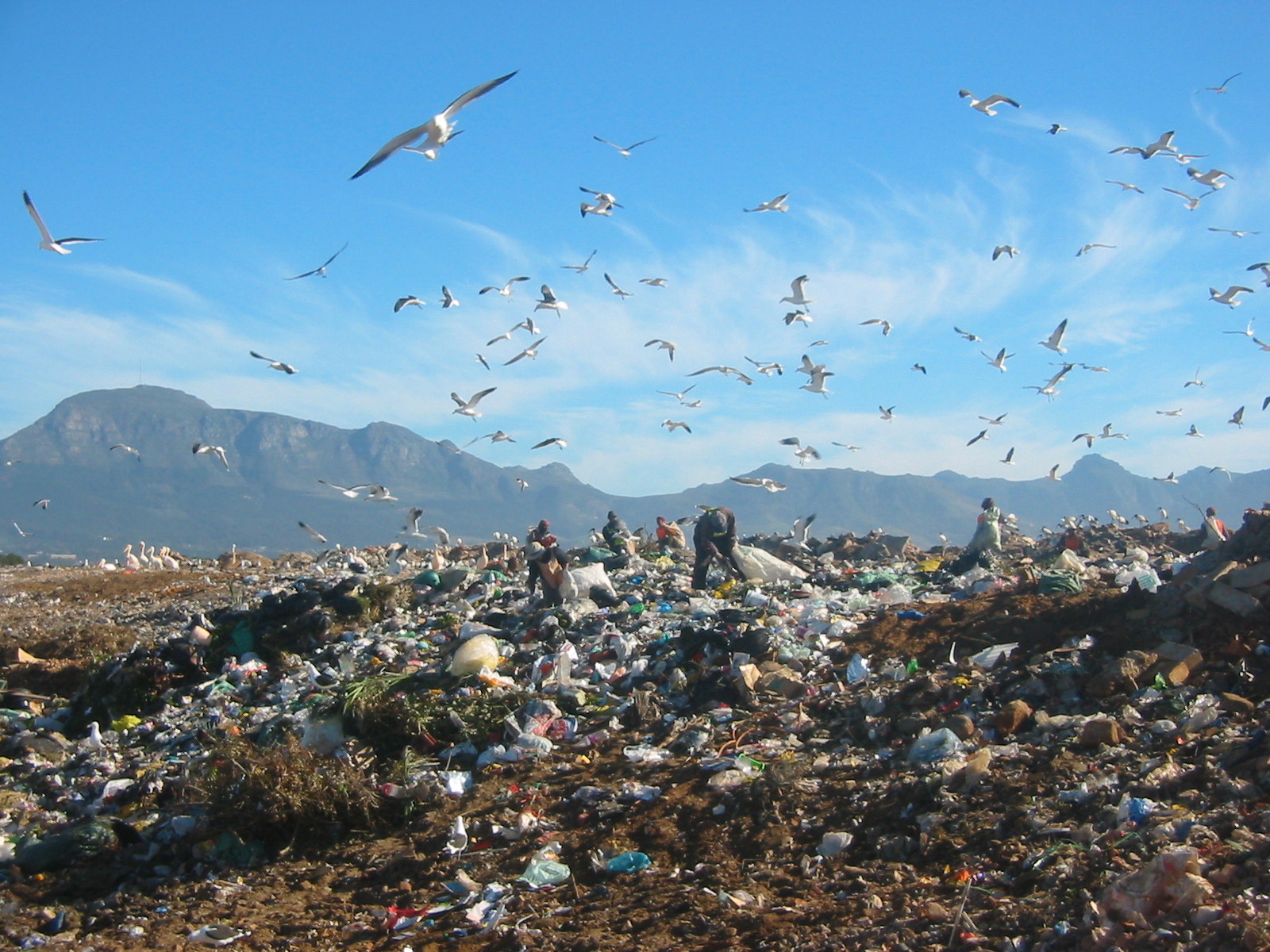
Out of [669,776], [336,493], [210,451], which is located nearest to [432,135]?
[669,776]

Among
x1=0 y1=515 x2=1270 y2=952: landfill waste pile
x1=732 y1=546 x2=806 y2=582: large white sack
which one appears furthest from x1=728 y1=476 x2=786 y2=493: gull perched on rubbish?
x1=0 y1=515 x2=1270 y2=952: landfill waste pile

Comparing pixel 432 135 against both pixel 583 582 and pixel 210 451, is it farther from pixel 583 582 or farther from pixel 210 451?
pixel 210 451

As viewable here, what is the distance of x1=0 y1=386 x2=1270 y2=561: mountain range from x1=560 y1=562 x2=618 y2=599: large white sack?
152 feet

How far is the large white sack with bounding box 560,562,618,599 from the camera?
A: 909 cm

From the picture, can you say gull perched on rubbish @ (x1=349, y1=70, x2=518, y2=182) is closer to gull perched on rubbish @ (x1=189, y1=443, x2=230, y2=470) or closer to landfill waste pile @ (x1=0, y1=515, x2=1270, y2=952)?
landfill waste pile @ (x1=0, y1=515, x2=1270, y2=952)

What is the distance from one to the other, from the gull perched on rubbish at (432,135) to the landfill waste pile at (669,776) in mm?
3554

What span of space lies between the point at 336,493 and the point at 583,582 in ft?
252

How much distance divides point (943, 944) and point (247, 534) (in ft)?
268

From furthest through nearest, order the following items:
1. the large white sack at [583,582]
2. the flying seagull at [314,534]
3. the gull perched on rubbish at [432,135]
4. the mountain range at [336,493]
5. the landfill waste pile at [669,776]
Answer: the mountain range at [336,493] → the flying seagull at [314,534] → the large white sack at [583,582] → the gull perched on rubbish at [432,135] → the landfill waste pile at [669,776]

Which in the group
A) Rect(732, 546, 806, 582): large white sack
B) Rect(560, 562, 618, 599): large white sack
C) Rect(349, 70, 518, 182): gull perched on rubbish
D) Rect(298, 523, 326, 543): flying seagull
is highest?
Rect(349, 70, 518, 182): gull perched on rubbish

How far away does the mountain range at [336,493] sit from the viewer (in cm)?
7250

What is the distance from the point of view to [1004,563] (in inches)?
462

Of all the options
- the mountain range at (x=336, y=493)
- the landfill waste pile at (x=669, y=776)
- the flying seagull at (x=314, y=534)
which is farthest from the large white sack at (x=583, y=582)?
the mountain range at (x=336, y=493)

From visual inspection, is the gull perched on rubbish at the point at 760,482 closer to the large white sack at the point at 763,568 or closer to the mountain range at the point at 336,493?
the large white sack at the point at 763,568
